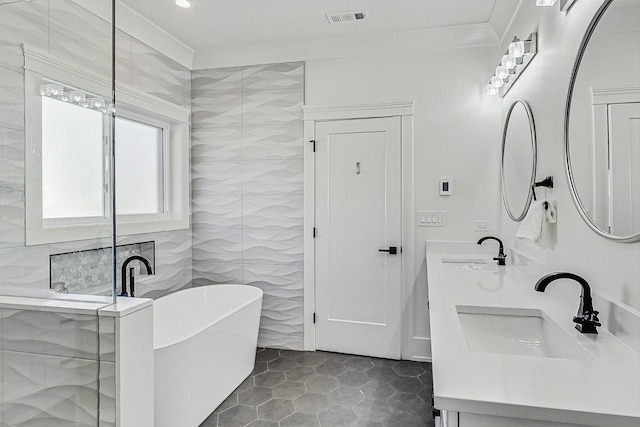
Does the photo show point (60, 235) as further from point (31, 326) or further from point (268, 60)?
point (268, 60)

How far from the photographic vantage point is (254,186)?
3.49 m

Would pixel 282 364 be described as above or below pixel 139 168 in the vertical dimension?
below

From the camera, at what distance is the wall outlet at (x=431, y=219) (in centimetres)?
312

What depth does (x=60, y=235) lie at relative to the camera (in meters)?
1.55

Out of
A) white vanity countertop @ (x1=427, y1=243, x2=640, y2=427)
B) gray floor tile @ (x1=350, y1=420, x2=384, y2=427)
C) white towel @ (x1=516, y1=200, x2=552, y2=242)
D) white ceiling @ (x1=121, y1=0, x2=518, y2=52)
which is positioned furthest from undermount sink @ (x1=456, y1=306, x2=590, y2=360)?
white ceiling @ (x1=121, y1=0, x2=518, y2=52)

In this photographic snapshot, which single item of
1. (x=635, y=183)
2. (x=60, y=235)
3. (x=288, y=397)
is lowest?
(x=288, y=397)

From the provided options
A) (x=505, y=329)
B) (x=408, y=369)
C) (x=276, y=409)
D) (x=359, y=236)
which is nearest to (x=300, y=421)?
(x=276, y=409)

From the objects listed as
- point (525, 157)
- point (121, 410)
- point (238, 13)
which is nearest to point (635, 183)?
point (525, 157)

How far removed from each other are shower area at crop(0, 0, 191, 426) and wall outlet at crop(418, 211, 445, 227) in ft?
7.53

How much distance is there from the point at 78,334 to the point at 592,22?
7.62 ft

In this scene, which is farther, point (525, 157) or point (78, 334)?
point (525, 157)

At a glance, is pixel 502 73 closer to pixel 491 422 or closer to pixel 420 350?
pixel 420 350

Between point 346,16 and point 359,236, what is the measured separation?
5.70 feet

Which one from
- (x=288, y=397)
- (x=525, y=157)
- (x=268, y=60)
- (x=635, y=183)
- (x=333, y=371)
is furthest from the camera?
(x=268, y=60)
